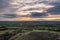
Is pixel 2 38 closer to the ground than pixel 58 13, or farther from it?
Answer: closer to the ground

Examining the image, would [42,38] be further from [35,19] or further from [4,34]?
[35,19]

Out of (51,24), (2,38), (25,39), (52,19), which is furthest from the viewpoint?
(51,24)

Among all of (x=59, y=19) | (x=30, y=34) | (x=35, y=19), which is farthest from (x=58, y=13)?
(x=30, y=34)

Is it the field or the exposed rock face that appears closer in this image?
the exposed rock face

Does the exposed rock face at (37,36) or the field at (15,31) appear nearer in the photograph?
the exposed rock face at (37,36)

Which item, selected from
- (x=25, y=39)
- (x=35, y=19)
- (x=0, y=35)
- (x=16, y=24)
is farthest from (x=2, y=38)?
(x=16, y=24)

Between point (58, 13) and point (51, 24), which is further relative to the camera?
point (51, 24)

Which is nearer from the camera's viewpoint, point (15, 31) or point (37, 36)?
point (37, 36)

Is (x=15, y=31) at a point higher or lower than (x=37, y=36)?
lower

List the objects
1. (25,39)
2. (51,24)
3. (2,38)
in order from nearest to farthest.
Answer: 1. (25,39)
2. (2,38)
3. (51,24)

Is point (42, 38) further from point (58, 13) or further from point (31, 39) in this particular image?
point (58, 13)
